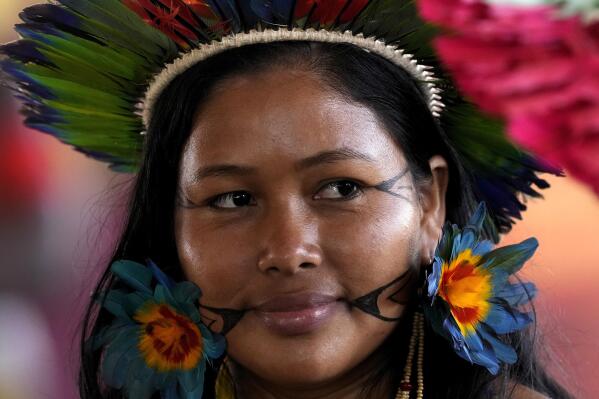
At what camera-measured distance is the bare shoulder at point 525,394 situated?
6.57 ft

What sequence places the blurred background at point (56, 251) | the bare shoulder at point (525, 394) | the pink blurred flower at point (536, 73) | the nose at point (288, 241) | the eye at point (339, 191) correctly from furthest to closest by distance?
the blurred background at point (56, 251) → the bare shoulder at point (525, 394) → the eye at point (339, 191) → the nose at point (288, 241) → the pink blurred flower at point (536, 73)

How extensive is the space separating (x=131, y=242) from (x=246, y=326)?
1.57 ft

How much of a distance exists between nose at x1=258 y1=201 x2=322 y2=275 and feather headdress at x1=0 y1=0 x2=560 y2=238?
36 centimetres

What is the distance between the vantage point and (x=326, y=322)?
6.09 feet

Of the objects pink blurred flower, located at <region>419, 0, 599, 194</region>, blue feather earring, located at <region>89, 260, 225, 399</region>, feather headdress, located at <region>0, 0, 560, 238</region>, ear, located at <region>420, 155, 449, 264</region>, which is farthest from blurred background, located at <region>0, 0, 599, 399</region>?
pink blurred flower, located at <region>419, 0, 599, 194</region>

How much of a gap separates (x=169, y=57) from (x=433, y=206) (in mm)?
610

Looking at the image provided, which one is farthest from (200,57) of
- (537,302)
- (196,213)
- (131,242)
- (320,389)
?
(537,302)

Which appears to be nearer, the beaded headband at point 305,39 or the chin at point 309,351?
the chin at point 309,351

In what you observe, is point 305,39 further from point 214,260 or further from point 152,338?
point 152,338

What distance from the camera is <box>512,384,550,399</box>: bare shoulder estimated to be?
2004mm

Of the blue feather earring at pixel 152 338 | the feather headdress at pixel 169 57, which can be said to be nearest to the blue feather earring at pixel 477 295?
the feather headdress at pixel 169 57

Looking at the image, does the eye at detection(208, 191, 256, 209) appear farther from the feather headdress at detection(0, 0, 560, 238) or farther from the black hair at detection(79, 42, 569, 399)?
the feather headdress at detection(0, 0, 560, 238)

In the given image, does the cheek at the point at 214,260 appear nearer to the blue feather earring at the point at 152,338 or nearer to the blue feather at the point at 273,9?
the blue feather earring at the point at 152,338

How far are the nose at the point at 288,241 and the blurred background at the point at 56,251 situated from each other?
1.97 metres
